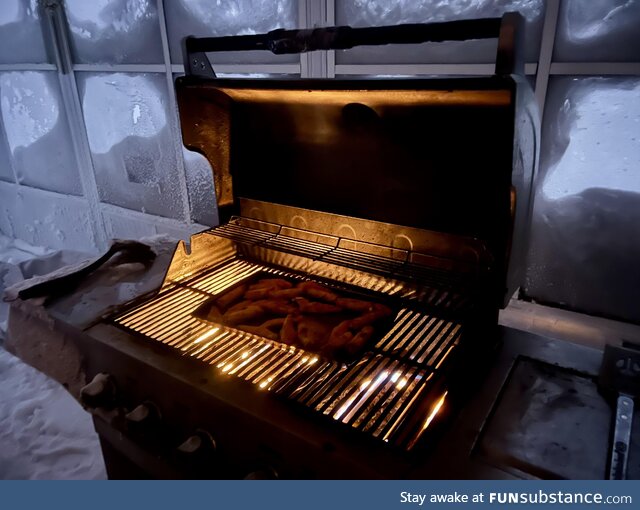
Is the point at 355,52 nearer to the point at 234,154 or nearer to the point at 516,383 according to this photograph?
the point at 234,154

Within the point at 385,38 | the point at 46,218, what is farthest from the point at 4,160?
the point at 385,38

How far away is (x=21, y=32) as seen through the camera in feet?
14.9

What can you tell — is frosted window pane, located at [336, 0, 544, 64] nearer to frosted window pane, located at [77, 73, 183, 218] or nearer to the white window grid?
the white window grid

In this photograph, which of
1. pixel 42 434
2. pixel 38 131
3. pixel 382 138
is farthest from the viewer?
pixel 38 131

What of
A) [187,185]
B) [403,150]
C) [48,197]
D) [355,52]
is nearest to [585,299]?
[403,150]

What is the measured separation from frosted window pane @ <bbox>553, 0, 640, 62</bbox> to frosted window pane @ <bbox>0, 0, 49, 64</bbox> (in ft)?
15.5

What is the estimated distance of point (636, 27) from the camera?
77.0 inches

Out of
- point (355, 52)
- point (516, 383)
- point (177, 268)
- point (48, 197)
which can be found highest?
point (355, 52)

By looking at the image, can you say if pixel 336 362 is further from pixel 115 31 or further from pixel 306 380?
pixel 115 31

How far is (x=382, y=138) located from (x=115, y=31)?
3.41 m

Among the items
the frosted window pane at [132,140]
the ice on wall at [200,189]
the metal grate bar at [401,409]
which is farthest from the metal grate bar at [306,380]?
the frosted window pane at [132,140]

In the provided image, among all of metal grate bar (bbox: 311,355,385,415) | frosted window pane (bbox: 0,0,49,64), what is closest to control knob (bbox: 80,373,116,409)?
metal grate bar (bbox: 311,355,385,415)

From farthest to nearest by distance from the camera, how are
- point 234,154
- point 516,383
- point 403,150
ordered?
1. point 234,154
2. point 403,150
3. point 516,383

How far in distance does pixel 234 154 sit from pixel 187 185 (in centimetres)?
208
